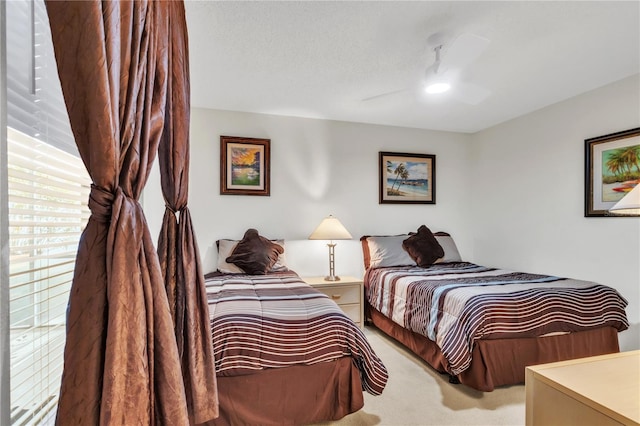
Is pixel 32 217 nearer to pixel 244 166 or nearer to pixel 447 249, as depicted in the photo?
pixel 244 166

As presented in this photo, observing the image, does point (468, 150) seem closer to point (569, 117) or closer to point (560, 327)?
point (569, 117)

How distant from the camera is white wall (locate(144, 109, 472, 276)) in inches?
141

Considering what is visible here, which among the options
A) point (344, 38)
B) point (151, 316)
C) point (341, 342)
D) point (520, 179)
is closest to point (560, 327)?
point (341, 342)

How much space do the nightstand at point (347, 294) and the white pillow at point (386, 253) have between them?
43cm

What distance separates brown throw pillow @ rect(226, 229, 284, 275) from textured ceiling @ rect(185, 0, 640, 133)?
145cm

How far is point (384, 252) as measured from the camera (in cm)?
383

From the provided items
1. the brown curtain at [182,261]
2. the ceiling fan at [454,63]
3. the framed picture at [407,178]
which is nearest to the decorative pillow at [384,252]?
the framed picture at [407,178]

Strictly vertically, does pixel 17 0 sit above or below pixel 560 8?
below

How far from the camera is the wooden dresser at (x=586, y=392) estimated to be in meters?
1.22

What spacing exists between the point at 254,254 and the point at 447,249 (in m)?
2.37

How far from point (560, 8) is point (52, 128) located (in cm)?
262

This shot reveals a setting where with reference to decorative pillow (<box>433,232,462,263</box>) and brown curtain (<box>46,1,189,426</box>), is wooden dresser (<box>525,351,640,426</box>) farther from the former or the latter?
decorative pillow (<box>433,232,462,263</box>)

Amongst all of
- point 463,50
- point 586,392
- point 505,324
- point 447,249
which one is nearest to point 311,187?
point 447,249

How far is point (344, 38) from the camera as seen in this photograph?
222 centimetres
